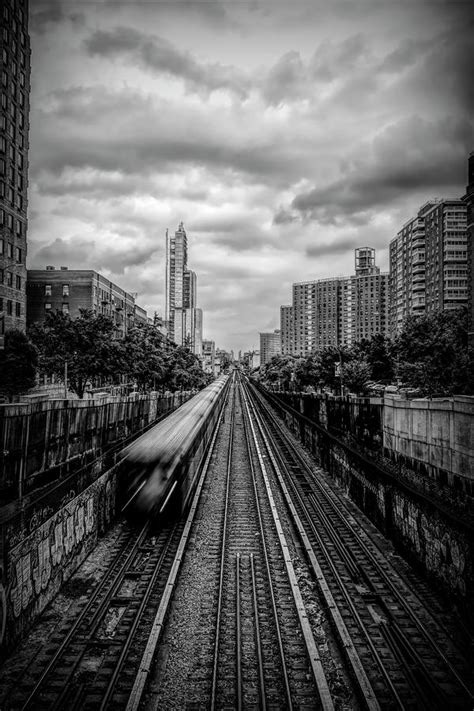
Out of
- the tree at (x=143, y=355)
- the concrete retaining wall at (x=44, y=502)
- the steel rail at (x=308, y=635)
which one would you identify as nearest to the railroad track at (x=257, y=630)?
the steel rail at (x=308, y=635)

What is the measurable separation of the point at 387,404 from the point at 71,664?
14.7 metres

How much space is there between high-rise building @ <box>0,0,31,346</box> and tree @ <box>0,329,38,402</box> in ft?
46.6

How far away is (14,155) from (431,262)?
275 feet

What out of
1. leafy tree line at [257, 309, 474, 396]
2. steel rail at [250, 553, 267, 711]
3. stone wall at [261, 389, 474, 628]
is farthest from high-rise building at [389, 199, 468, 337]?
steel rail at [250, 553, 267, 711]

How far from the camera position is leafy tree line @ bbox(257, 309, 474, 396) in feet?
119

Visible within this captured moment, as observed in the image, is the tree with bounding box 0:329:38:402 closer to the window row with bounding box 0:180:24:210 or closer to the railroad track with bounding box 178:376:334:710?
the window row with bounding box 0:180:24:210

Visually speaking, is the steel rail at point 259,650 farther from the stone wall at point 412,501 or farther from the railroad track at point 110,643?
the stone wall at point 412,501

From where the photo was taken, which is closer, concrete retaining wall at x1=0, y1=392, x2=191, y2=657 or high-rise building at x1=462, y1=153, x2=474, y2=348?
concrete retaining wall at x1=0, y1=392, x2=191, y2=657

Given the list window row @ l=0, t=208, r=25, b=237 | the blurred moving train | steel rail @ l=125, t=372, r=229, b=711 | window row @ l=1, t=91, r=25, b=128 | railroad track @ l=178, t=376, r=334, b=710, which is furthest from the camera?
window row @ l=1, t=91, r=25, b=128

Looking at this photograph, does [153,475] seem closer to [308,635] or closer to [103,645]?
[103,645]

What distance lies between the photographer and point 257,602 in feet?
38.1

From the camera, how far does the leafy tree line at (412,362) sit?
1431 inches

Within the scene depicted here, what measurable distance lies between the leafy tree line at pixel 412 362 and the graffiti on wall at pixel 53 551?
26.3 metres

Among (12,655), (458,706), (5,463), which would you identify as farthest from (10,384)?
(458,706)
